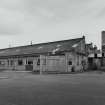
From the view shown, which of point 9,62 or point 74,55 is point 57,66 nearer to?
point 74,55

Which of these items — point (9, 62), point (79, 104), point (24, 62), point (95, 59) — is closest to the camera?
point (79, 104)

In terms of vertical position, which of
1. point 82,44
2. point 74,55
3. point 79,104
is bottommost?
point 79,104

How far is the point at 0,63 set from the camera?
3094 centimetres

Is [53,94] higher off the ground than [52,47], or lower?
lower

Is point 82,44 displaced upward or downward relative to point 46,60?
upward

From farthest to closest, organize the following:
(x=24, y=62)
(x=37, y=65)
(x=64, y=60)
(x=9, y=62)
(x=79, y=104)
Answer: (x=9, y=62), (x=24, y=62), (x=37, y=65), (x=64, y=60), (x=79, y=104)

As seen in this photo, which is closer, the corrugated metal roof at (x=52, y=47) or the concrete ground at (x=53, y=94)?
the concrete ground at (x=53, y=94)

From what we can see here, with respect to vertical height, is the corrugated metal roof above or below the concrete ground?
above

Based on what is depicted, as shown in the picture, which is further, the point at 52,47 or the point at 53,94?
the point at 52,47

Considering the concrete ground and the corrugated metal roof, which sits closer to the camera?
the concrete ground

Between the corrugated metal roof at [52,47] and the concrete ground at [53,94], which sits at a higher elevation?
the corrugated metal roof at [52,47]

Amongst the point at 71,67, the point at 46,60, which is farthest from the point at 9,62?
the point at 71,67

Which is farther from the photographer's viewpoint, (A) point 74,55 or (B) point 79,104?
(A) point 74,55

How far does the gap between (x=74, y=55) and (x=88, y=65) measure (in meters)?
7.98
